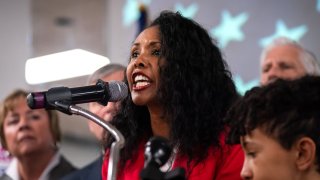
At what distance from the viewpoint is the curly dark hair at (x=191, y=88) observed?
2025 mm

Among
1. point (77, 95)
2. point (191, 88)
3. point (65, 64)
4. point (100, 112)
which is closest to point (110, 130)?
point (77, 95)

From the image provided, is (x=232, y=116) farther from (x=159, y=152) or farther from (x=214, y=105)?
(x=159, y=152)

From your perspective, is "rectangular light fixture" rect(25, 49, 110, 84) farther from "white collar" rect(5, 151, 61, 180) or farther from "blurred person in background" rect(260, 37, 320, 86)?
"blurred person in background" rect(260, 37, 320, 86)

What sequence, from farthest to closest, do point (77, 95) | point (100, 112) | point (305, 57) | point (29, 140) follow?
point (29, 140), point (305, 57), point (100, 112), point (77, 95)

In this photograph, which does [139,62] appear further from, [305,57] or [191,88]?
[305,57]

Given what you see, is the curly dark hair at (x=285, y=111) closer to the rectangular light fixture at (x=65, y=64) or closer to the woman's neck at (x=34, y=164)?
the woman's neck at (x=34, y=164)

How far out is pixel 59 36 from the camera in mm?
7551

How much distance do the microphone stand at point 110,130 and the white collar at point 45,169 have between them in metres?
1.40

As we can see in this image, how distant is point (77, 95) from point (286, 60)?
1.40 meters

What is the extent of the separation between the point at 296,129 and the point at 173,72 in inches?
20.8

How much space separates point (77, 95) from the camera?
5.89ft

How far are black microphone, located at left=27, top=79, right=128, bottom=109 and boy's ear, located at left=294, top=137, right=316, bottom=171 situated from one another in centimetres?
52

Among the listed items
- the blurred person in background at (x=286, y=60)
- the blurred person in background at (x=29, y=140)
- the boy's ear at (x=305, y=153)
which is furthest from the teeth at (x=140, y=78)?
the blurred person in background at (x=29, y=140)

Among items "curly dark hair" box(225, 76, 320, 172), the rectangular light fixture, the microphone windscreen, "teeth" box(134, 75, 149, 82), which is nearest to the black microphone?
the microphone windscreen
